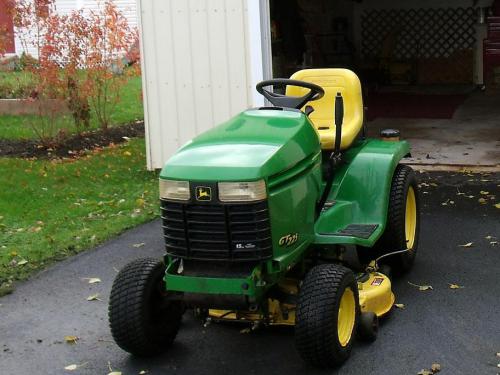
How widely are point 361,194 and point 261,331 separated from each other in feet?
3.68

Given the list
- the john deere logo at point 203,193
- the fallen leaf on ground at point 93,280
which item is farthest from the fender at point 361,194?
the fallen leaf on ground at point 93,280

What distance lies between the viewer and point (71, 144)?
11680mm

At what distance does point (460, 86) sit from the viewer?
16562 mm

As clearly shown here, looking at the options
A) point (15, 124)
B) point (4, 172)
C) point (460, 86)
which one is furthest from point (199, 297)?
point (460, 86)

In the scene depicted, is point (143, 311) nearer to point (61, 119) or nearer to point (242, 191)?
point (242, 191)

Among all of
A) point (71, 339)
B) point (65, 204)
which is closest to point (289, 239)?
point (71, 339)

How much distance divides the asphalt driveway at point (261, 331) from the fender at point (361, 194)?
59cm

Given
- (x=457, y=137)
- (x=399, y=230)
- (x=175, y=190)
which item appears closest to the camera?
(x=175, y=190)

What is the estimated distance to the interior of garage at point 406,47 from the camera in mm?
14422

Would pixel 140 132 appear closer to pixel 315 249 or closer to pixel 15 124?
pixel 15 124

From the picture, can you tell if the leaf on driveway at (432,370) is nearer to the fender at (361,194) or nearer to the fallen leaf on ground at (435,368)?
the fallen leaf on ground at (435,368)

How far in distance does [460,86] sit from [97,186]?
934 cm

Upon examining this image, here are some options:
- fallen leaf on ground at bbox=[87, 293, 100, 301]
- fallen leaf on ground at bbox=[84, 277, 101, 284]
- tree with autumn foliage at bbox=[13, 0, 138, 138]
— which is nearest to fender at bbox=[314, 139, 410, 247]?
fallen leaf on ground at bbox=[87, 293, 100, 301]

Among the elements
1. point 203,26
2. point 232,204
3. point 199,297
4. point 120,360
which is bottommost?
point 120,360
